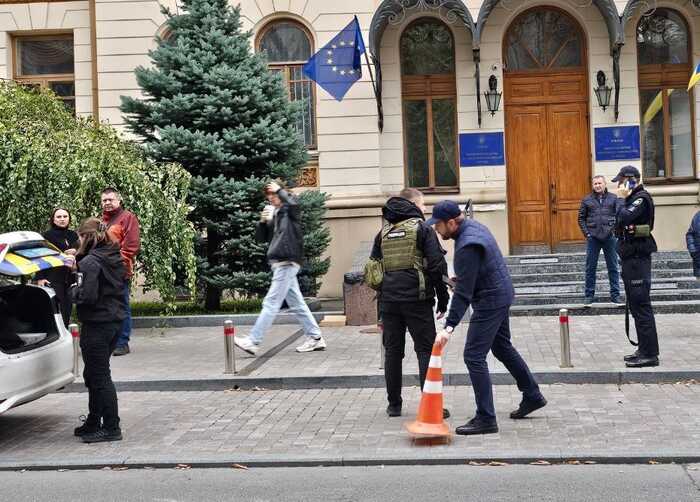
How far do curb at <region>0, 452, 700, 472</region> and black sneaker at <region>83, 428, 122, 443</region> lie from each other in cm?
60

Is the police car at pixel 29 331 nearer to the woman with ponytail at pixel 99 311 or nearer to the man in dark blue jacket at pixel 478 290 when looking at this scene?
Answer: the woman with ponytail at pixel 99 311

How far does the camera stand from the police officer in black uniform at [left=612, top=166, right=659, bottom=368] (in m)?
10.4

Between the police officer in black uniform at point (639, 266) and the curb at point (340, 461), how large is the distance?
3.36 m

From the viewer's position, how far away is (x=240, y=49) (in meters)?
16.5

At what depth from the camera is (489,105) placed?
19688 mm

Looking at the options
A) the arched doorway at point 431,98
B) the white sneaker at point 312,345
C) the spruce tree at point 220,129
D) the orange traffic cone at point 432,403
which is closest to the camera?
the orange traffic cone at point 432,403

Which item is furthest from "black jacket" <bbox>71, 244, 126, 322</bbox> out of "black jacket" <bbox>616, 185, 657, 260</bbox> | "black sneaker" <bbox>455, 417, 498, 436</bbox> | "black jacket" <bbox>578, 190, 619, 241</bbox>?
"black jacket" <bbox>578, 190, 619, 241</bbox>

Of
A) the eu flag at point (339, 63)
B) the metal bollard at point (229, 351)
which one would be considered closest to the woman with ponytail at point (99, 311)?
the metal bollard at point (229, 351)

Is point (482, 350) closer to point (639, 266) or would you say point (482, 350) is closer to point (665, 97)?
point (639, 266)

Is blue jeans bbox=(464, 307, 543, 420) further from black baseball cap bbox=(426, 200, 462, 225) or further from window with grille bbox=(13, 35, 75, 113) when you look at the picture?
window with grille bbox=(13, 35, 75, 113)

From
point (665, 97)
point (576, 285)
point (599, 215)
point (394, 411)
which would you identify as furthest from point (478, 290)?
point (665, 97)

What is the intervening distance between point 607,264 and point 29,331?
934 centimetres

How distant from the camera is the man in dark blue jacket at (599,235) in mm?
15211

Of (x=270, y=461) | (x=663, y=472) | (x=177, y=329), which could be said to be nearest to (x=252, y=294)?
(x=177, y=329)
